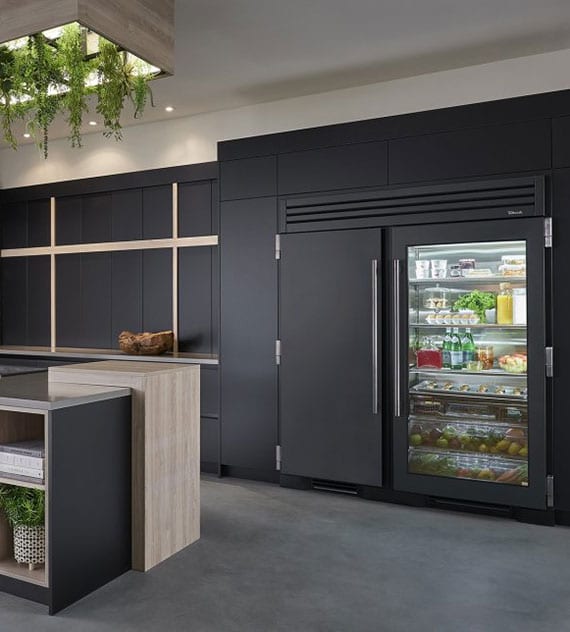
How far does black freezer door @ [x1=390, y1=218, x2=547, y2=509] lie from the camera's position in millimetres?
3781

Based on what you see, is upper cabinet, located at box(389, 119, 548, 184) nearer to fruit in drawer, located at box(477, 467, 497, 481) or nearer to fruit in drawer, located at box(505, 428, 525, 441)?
fruit in drawer, located at box(505, 428, 525, 441)

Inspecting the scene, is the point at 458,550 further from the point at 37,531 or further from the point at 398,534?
the point at 37,531

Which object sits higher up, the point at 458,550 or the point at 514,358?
the point at 514,358

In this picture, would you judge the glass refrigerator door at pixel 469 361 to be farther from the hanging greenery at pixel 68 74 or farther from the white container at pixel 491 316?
the hanging greenery at pixel 68 74

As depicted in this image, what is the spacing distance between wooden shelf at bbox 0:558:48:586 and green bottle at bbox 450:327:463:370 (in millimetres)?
2742

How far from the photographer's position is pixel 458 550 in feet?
11.1

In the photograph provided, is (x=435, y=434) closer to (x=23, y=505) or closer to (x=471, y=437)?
(x=471, y=437)

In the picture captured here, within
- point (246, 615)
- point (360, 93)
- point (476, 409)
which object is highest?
point (360, 93)

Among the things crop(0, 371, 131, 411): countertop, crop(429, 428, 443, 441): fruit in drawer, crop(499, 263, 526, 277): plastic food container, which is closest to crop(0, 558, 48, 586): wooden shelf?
crop(0, 371, 131, 411): countertop

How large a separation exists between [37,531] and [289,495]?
195cm

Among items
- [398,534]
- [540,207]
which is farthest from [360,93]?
[398,534]

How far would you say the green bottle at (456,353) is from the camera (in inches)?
162

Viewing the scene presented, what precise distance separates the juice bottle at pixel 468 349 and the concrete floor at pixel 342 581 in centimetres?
Answer: 102

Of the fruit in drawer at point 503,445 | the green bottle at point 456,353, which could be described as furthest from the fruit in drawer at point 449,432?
the green bottle at point 456,353
